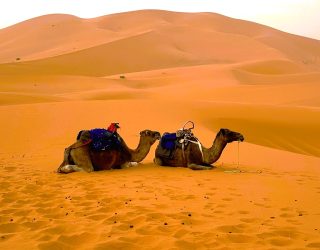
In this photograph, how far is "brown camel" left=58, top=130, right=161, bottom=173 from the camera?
852cm

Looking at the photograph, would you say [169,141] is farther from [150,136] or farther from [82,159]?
[82,159]

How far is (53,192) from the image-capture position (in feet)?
22.6

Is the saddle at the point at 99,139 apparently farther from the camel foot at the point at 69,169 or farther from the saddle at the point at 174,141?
the saddle at the point at 174,141

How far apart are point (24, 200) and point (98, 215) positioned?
1451mm

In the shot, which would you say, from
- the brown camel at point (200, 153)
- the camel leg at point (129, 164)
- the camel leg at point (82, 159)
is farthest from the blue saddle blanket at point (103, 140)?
the brown camel at point (200, 153)

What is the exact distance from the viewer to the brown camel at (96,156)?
852cm

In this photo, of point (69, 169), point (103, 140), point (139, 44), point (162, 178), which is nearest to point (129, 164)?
point (103, 140)

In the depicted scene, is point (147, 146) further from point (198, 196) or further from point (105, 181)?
point (198, 196)

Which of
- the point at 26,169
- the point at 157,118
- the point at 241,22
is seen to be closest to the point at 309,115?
the point at 157,118

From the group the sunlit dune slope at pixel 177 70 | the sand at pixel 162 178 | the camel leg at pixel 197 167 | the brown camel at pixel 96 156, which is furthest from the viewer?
the sunlit dune slope at pixel 177 70

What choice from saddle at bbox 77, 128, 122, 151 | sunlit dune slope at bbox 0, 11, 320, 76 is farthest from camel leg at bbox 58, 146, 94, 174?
sunlit dune slope at bbox 0, 11, 320, 76

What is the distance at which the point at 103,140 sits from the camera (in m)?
8.62

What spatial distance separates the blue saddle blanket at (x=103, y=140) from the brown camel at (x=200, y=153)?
1101 mm

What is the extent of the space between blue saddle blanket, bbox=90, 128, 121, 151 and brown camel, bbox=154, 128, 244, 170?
110 cm
